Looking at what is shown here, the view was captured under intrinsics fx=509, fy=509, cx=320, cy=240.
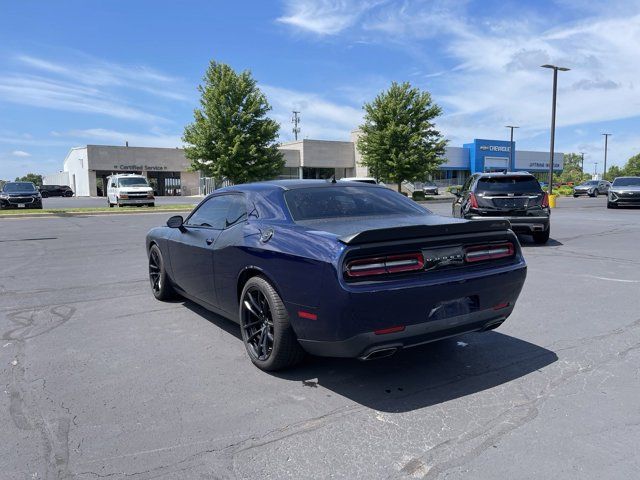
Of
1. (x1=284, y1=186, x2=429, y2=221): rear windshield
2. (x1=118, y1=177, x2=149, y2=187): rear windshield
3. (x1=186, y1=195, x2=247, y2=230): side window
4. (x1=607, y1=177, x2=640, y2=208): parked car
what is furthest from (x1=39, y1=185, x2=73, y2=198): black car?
(x1=284, y1=186, x2=429, y2=221): rear windshield

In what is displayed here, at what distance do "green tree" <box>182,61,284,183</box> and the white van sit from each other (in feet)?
18.6

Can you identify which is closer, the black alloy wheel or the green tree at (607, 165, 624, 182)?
the black alloy wheel

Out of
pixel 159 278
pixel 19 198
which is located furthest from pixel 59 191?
pixel 159 278

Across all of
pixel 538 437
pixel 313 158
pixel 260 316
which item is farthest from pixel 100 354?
pixel 313 158

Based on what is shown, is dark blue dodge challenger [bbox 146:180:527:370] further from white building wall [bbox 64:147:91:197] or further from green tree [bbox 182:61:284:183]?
white building wall [bbox 64:147:91:197]

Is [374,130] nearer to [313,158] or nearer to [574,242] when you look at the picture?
[313,158]

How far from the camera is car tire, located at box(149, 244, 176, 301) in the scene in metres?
6.27

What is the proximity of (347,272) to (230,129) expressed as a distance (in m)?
31.7

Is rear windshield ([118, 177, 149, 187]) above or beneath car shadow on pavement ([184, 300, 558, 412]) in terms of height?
above

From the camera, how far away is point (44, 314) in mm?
5914

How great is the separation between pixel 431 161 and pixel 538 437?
38.9 meters

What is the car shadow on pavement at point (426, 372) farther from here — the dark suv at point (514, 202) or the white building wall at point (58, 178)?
the white building wall at point (58, 178)

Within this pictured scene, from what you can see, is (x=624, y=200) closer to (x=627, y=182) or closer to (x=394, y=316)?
(x=627, y=182)

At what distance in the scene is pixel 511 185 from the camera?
11.6 m
